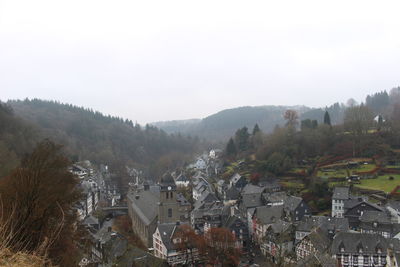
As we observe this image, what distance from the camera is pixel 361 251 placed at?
2550 cm

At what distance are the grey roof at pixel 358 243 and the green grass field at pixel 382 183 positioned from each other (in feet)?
58.4

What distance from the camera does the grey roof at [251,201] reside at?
40513mm

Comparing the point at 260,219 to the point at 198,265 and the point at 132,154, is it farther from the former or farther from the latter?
the point at 132,154

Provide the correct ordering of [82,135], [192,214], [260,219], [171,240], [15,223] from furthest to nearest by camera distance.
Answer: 1. [82,135]
2. [192,214]
3. [260,219]
4. [171,240]
5. [15,223]

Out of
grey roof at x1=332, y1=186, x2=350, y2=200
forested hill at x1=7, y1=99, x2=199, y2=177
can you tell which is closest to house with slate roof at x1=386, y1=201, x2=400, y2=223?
grey roof at x1=332, y1=186, x2=350, y2=200

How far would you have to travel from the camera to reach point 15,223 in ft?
29.7

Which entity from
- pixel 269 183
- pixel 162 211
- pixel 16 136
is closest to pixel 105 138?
pixel 16 136

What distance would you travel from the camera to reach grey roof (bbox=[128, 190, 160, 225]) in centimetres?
3359

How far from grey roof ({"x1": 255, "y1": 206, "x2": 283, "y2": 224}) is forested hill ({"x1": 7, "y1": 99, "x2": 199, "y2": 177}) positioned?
178 ft

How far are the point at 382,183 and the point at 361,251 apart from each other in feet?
71.8

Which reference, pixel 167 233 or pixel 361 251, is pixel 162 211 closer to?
pixel 167 233

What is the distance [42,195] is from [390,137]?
187ft

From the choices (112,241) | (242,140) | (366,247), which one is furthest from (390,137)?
(112,241)

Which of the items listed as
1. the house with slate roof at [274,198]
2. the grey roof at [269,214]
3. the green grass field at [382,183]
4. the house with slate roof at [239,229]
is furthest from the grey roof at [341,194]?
the house with slate roof at [239,229]
